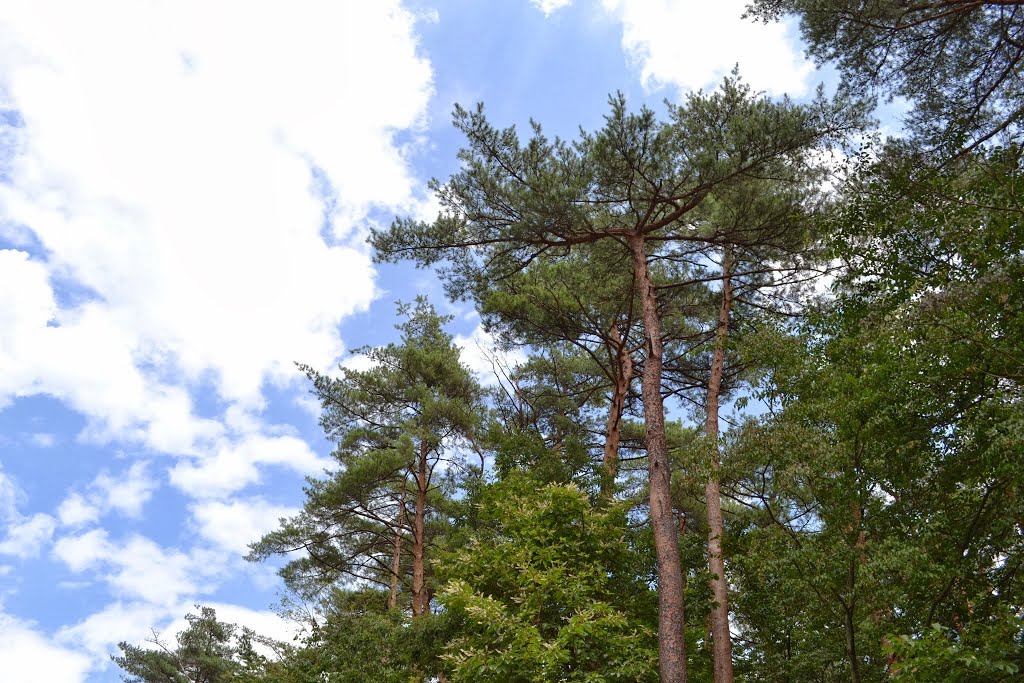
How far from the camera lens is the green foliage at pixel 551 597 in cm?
862

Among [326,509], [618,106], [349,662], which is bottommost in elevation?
[349,662]

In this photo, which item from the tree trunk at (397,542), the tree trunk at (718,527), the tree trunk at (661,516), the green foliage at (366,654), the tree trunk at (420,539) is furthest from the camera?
the tree trunk at (397,542)

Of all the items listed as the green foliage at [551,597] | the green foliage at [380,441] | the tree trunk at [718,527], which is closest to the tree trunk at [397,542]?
the green foliage at [380,441]

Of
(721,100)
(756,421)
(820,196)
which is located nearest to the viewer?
(756,421)

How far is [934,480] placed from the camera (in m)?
8.09

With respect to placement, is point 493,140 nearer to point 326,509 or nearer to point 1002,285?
point 1002,285

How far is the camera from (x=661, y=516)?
30.8ft

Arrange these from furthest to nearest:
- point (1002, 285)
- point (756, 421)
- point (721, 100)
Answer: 1. point (721, 100)
2. point (756, 421)
3. point (1002, 285)

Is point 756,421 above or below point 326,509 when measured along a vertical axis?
below

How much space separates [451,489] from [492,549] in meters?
8.15

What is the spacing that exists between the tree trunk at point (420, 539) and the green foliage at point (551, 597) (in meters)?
5.32

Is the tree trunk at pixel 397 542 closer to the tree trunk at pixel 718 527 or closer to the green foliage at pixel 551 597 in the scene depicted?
the green foliage at pixel 551 597

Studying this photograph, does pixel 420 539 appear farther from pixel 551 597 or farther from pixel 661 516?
pixel 661 516

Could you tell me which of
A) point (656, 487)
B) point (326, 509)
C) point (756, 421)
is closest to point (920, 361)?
point (756, 421)
